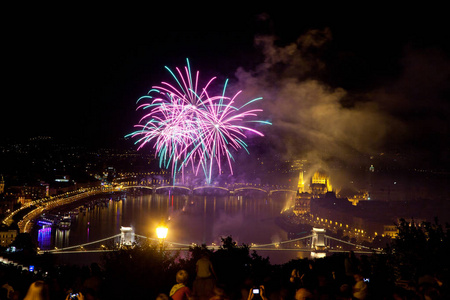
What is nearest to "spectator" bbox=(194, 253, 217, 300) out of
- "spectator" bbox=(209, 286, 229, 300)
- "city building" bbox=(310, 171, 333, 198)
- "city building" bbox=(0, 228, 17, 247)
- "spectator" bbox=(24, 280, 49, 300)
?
"spectator" bbox=(209, 286, 229, 300)

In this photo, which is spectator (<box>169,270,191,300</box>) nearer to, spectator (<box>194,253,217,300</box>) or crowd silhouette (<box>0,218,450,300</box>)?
crowd silhouette (<box>0,218,450,300</box>)

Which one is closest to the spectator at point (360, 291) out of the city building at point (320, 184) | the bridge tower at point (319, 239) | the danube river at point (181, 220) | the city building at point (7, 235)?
the danube river at point (181, 220)

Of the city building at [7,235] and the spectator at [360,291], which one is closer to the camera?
the spectator at [360,291]

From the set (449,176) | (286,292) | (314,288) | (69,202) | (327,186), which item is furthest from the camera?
(327,186)

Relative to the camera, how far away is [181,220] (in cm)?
2666

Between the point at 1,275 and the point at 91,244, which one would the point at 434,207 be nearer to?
the point at 91,244

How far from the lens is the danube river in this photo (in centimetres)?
2172

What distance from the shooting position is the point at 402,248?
3494 millimetres

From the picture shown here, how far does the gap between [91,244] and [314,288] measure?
744 inches

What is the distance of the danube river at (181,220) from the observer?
21.7 meters

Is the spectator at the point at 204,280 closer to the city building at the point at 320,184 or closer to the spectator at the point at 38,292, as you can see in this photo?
the spectator at the point at 38,292

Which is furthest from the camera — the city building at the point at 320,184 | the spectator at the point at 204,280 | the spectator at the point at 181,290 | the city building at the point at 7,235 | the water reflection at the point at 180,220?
the city building at the point at 320,184

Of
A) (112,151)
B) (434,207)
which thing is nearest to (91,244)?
(434,207)

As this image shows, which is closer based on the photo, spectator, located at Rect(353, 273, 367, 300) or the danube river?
spectator, located at Rect(353, 273, 367, 300)
